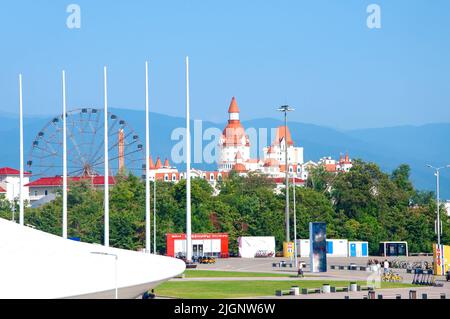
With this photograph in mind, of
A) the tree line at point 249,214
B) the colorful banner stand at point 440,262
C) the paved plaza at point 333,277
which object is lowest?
the paved plaza at point 333,277

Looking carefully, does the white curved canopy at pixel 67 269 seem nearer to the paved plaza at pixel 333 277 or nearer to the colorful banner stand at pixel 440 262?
the paved plaza at pixel 333 277

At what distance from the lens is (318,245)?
84.4 meters

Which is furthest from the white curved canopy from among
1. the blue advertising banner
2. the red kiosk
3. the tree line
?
the tree line

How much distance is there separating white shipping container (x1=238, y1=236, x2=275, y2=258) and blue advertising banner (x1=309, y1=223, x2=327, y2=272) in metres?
42.2

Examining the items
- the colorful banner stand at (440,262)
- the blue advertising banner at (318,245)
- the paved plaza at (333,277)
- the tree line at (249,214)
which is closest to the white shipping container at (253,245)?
the tree line at (249,214)

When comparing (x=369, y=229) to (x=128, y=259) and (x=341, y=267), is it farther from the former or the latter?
(x=128, y=259)

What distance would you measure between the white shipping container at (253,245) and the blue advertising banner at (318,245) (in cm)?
4219

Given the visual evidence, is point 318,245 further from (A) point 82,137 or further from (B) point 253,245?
(A) point 82,137

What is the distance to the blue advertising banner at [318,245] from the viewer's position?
84.1 metres

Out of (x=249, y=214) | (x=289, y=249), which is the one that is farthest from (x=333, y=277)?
(x=249, y=214)

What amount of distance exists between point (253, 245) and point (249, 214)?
543 inches

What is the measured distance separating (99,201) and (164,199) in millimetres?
15370

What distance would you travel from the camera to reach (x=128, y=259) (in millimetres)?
47281
